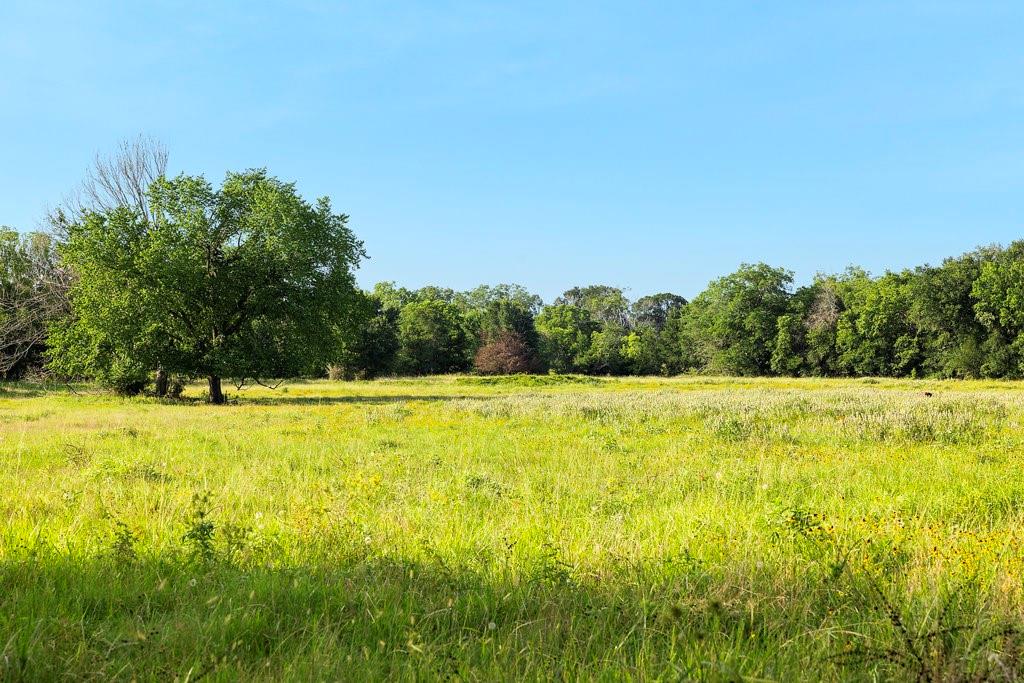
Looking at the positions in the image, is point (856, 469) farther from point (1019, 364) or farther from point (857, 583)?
point (1019, 364)

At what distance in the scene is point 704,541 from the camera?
5.50 m

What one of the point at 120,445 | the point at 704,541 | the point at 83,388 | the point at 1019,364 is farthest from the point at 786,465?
the point at 1019,364

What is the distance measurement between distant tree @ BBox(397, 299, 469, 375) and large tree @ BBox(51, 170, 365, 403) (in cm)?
4592

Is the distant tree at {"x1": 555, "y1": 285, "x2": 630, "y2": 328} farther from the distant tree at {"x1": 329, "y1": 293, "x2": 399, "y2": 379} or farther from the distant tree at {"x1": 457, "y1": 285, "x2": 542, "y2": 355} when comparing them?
the distant tree at {"x1": 329, "y1": 293, "x2": 399, "y2": 379}

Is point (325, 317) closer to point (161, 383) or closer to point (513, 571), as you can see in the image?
point (161, 383)

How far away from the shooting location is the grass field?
3.44 meters

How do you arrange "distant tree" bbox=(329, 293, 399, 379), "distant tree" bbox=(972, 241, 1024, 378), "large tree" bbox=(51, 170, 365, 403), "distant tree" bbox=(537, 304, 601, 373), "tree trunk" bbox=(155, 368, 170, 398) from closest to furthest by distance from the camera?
"large tree" bbox=(51, 170, 365, 403) → "tree trunk" bbox=(155, 368, 170, 398) → "distant tree" bbox=(972, 241, 1024, 378) → "distant tree" bbox=(329, 293, 399, 379) → "distant tree" bbox=(537, 304, 601, 373)

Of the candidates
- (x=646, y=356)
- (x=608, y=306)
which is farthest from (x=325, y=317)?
(x=608, y=306)

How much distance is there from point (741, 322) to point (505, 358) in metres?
31.9

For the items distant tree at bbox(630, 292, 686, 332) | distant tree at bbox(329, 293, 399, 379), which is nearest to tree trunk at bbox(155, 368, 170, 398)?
distant tree at bbox(329, 293, 399, 379)

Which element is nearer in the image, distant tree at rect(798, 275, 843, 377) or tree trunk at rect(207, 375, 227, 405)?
tree trunk at rect(207, 375, 227, 405)

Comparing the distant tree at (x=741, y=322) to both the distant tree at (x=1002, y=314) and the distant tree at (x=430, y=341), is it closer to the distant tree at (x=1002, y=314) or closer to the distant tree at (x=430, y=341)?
the distant tree at (x=1002, y=314)

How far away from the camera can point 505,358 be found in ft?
263

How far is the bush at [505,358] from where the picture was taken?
3152 inches
